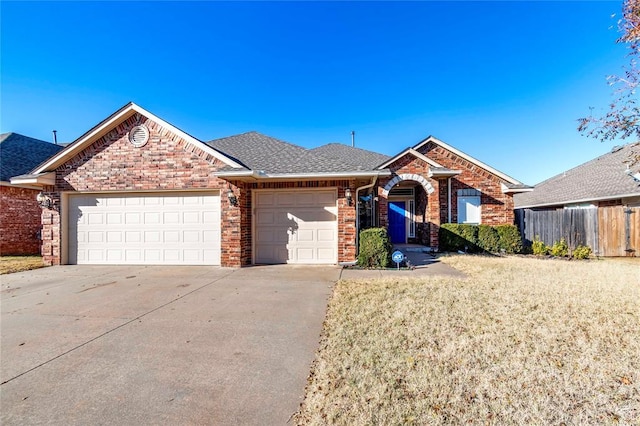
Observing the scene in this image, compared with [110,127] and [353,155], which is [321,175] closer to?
[110,127]

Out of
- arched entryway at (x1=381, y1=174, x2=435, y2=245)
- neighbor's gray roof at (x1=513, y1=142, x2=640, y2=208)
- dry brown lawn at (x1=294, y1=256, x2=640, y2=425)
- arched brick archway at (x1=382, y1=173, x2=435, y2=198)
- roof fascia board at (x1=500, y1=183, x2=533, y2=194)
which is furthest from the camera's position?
arched entryway at (x1=381, y1=174, x2=435, y2=245)

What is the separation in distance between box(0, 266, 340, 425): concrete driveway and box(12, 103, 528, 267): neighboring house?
8.05 ft

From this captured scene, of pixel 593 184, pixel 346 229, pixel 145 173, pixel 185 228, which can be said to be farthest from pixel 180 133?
pixel 593 184

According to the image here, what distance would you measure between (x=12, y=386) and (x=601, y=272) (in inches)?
461

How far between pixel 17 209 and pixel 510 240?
831 inches

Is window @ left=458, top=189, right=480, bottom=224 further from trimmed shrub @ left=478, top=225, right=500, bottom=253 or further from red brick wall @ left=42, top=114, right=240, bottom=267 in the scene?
red brick wall @ left=42, top=114, right=240, bottom=267

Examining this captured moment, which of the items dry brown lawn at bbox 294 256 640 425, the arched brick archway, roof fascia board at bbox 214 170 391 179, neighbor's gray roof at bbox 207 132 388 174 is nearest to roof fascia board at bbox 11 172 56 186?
neighbor's gray roof at bbox 207 132 388 174

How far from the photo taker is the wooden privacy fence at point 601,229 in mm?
10820

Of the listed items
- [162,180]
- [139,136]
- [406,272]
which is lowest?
[406,272]

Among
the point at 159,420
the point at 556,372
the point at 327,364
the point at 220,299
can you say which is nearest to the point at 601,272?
the point at 556,372

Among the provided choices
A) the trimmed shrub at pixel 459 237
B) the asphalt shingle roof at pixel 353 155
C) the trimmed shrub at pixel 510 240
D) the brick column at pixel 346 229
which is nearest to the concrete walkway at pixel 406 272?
the brick column at pixel 346 229

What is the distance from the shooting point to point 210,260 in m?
9.08

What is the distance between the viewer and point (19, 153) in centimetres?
1375

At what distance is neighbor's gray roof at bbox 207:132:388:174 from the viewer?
875 centimetres
